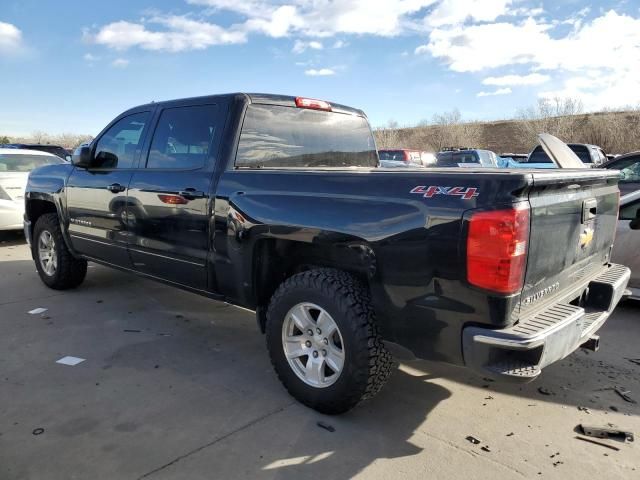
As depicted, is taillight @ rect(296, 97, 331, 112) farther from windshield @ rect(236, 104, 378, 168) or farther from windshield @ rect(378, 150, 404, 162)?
windshield @ rect(378, 150, 404, 162)

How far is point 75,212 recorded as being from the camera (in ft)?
16.7

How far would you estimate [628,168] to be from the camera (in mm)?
6891

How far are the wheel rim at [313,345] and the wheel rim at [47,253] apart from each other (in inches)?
146

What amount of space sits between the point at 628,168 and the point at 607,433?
16.9 ft

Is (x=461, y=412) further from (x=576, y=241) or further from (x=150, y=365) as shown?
(x=150, y=365)

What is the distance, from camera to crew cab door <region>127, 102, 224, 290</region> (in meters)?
3.70

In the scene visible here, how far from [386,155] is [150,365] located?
16440 millimetres

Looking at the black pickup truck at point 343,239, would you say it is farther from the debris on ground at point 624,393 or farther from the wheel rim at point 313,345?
the debris on ground at point 624,393

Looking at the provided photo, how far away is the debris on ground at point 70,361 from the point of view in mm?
3830

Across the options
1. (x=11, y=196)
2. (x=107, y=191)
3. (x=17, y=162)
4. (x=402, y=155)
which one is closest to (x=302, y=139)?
(x=107, y=191)

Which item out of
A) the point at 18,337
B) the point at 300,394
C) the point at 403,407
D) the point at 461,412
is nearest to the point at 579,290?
the point at 461,412

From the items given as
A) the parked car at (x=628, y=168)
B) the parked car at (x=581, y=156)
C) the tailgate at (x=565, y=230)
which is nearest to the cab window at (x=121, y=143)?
the tailgate at (x=565, y=230)

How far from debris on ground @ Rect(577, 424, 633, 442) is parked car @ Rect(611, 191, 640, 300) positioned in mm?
2403

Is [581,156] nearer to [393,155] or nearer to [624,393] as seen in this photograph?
[393,155]
